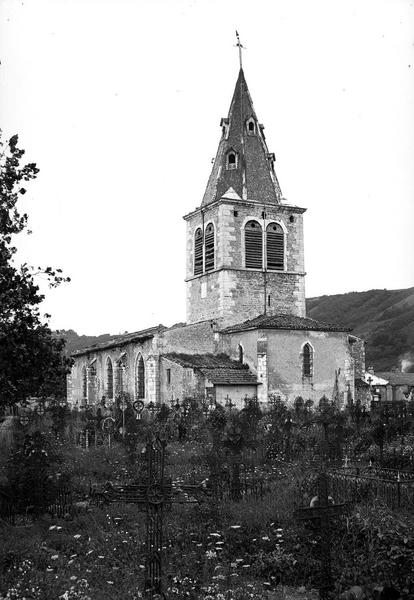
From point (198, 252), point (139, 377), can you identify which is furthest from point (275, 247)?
point (139, 377)

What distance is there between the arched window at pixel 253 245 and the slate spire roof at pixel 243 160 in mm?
1477

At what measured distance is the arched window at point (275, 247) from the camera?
1496 inches

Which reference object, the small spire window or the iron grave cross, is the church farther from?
the iron grave cross

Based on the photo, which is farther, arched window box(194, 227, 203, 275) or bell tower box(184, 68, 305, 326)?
arched window box(194, 227, 203, 275)

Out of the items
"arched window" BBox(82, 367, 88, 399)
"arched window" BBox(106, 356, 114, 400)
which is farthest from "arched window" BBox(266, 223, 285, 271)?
"arched window" BBox(82, 367, 88, 399)

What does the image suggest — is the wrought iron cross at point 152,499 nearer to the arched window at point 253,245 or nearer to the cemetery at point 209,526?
the cemetery at point 209,526

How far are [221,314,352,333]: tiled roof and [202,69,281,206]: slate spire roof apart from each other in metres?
6.64

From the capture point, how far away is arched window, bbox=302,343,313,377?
111ft

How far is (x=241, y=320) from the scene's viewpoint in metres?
36.7

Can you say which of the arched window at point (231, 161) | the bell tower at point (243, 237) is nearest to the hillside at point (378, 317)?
the bell tower at point (243, 237)

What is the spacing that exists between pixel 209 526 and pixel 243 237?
2732 centimetres

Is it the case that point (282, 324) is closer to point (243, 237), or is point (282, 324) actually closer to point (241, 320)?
point (241, 320)

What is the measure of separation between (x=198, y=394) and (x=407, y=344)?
2042 inches

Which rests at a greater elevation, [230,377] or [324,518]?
[230,377]
